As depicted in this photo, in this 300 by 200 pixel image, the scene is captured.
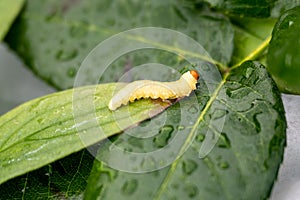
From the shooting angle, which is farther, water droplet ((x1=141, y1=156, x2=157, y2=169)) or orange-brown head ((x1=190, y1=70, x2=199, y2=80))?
orange-brown head ((x1=190, y1=70, x2=199, y2=80))

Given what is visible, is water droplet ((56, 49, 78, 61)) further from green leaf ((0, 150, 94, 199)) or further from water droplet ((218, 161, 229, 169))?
water droplet ((218, 161, 229, 169))

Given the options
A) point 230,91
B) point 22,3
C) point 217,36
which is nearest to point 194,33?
point 217,36

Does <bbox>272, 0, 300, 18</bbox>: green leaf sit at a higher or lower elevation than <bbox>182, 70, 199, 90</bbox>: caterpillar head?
higher

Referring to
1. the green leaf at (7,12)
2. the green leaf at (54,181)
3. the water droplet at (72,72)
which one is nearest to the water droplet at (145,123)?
the green leaf at (54,181)

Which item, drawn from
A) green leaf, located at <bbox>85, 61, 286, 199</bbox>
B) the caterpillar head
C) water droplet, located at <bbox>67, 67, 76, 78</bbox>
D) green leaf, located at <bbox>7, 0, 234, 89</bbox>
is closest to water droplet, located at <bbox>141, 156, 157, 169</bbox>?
green leaf, located at <bbox>85, 61, 286, 199</bbox>

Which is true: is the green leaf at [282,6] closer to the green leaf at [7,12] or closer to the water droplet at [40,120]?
the water droplet at [40,120]

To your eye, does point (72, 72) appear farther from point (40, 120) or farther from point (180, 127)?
point (180, 127)
